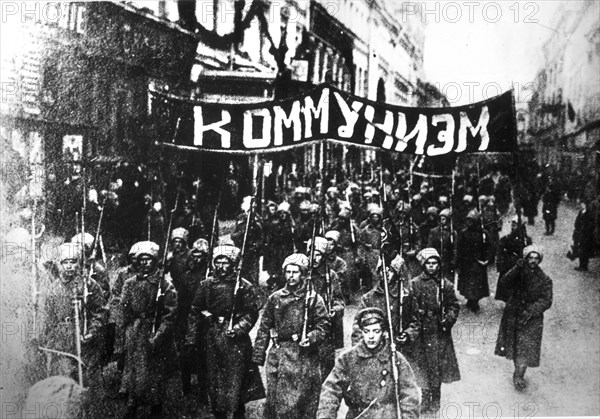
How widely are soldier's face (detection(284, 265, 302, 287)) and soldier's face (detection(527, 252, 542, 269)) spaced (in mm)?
1647

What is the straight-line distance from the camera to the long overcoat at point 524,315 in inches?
150

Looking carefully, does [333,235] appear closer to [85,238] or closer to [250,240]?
[250,240]

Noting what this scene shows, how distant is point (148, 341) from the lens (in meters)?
3.77

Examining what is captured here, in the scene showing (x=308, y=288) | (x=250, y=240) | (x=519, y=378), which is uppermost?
(x=250, y=240)

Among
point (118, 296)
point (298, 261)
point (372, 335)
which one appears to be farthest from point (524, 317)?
point (118, 296)

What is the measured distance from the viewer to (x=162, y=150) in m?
3.88

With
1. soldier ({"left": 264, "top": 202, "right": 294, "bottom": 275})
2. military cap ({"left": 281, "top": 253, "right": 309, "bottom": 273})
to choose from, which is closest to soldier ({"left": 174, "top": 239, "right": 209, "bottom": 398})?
soldier ({"left": 264, "top": 202, "right": 294, "bottom": 275})

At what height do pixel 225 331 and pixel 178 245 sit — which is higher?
pixel 178 245

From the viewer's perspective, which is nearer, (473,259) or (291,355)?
(291,355)

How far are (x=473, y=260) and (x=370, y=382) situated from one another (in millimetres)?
1209

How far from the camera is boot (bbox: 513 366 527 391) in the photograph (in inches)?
150

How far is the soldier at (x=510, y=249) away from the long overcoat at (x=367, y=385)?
3.23 feet

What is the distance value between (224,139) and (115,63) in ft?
3.15

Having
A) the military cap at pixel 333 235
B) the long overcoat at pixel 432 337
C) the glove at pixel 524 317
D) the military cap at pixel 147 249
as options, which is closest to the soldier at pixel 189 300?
the military cap at pixel 147 249
